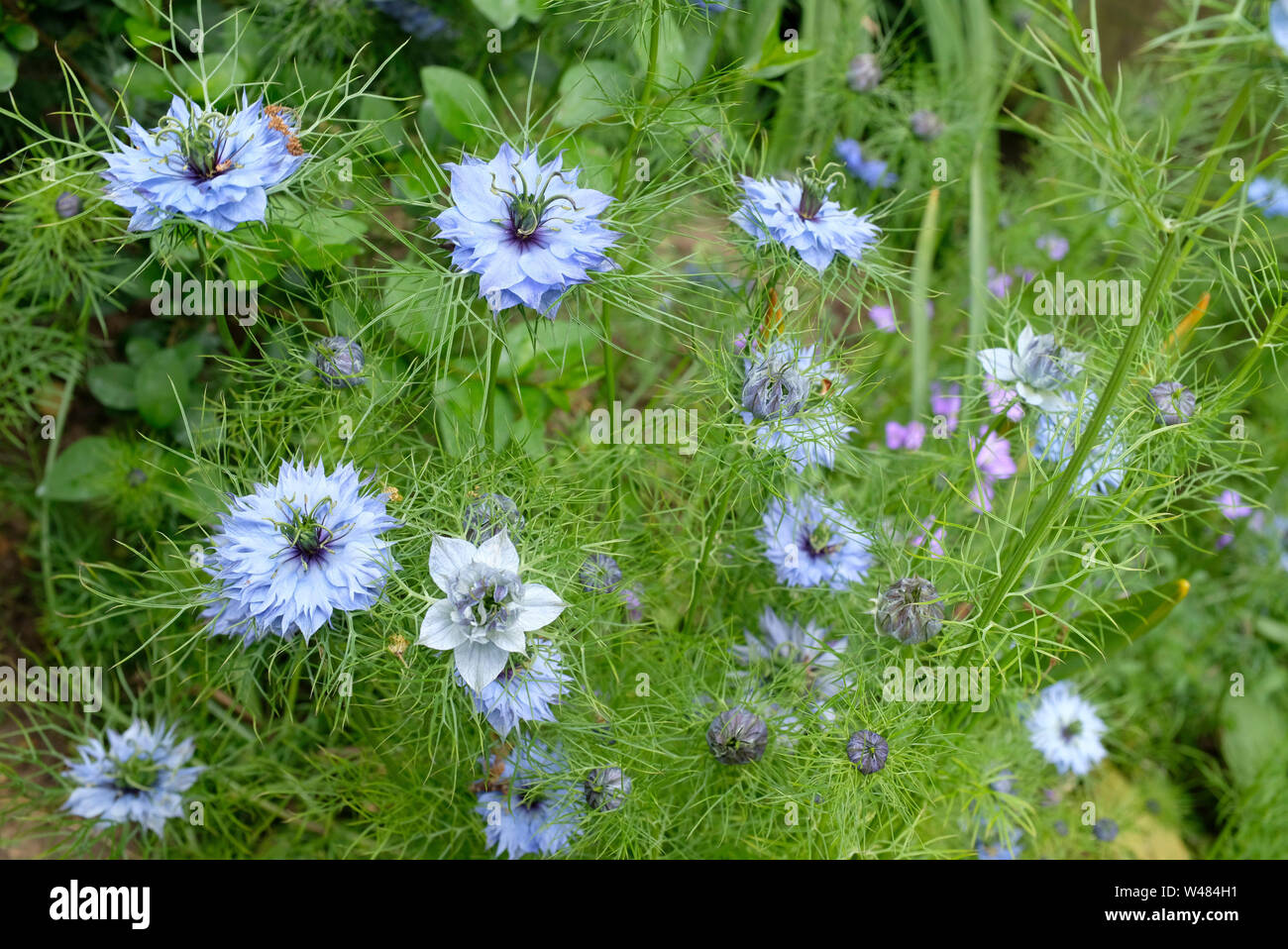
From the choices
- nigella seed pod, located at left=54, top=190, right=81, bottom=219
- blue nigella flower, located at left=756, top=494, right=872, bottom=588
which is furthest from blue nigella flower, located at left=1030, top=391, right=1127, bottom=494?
nigella seed pod, located at left=54, top=190, right=81, bottom=219

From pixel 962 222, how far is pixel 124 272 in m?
1.99

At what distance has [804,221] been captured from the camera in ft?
4.30

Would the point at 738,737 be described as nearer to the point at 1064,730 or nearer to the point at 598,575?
the point at 598,575

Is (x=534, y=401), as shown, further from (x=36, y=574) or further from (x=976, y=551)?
(x=36, y=574)

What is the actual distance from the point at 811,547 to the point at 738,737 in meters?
0.32

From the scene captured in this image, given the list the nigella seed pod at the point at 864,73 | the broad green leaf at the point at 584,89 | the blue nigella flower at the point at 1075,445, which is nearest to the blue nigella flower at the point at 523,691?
the blue nigella flower at the point at 1075,445

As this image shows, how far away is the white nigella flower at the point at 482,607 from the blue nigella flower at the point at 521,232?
0.27 m

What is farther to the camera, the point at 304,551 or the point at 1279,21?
the point at 304,551

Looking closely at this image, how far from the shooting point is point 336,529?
3.74 ft

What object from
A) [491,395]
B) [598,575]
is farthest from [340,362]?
[598,575]

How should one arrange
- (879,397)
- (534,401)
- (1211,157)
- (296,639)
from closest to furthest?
(1211,157)
(296,639)
(534,401)
(879,397)

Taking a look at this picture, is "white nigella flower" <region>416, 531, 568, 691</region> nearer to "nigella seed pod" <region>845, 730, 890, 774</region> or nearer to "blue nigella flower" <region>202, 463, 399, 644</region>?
"blue nigella flower" <region>202, 463, 399, 644</region>
